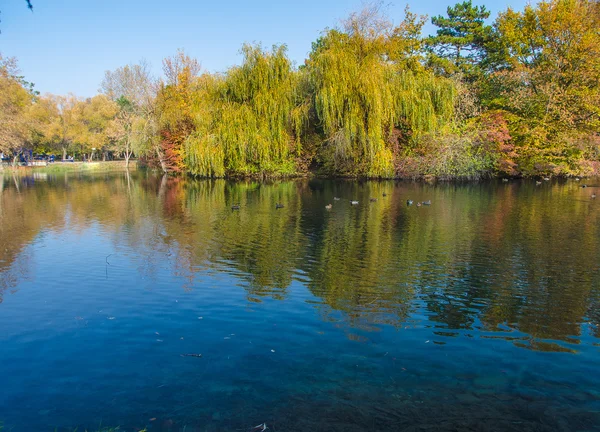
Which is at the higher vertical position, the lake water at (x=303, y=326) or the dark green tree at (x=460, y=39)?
the dark green tree at (x=460, y=39)

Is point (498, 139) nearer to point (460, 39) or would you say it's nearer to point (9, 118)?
point (460, 39)

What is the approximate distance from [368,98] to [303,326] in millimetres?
27837

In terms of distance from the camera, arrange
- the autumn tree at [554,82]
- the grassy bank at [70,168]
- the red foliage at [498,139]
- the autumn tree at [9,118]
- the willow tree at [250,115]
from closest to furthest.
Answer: the autumn tree at [554,82], the red foliage at [498,139], the willow tree at [250,115], the autumn tree at [9,118], the grassy bank at [70,168]

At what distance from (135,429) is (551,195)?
28.0m

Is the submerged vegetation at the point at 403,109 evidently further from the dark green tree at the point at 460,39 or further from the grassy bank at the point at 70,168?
the grassy bank at the point at 70,168

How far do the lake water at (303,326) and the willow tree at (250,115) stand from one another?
20.1 metres

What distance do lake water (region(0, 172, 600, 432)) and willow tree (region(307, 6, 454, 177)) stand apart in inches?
697

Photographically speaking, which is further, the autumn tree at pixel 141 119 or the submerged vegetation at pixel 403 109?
the autumn tree at pixel 141 119

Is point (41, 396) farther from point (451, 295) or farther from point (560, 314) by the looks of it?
point (560, 314)

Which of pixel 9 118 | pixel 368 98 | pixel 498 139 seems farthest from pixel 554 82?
pixel 9 118

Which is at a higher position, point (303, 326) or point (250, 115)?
point (250, 115)

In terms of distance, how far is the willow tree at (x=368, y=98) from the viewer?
33656 mm

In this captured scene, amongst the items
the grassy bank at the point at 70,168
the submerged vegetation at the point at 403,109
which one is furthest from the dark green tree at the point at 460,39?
the grassy bank at the point at 70,168

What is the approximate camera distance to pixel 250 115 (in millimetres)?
36562
